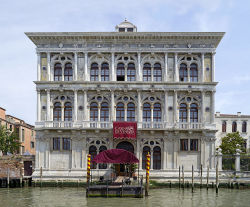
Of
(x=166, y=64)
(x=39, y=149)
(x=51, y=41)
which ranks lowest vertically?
(x=39, y=149)

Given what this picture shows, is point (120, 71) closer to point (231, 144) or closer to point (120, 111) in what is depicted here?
point (120, 111)

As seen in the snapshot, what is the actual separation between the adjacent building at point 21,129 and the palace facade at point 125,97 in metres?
17.6

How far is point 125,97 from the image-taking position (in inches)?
1341

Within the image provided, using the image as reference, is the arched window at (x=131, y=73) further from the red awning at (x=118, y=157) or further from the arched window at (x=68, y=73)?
the red awning at (x=118, y=157)

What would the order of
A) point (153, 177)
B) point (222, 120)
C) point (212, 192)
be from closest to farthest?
point (212, 192) → point (153, 177) → point (222, 120)

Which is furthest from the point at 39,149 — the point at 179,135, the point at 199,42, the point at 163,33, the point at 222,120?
the point at 222,120

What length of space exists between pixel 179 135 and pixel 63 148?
10.2m

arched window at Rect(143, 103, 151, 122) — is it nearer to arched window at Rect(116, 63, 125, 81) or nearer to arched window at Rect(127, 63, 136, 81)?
arched window at Rect(127, 63, 136, 81)

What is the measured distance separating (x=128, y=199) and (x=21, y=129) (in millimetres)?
31976

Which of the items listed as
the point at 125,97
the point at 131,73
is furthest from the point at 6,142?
the point at 131,73

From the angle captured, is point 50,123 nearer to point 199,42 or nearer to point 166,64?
point 166,64

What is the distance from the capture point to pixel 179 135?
109 ft

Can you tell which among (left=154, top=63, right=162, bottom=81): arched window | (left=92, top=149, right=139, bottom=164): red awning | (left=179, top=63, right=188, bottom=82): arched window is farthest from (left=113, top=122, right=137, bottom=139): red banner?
(left=179, top=63, right=188, bottom=82): arched window

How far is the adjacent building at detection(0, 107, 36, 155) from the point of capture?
50.4 m
